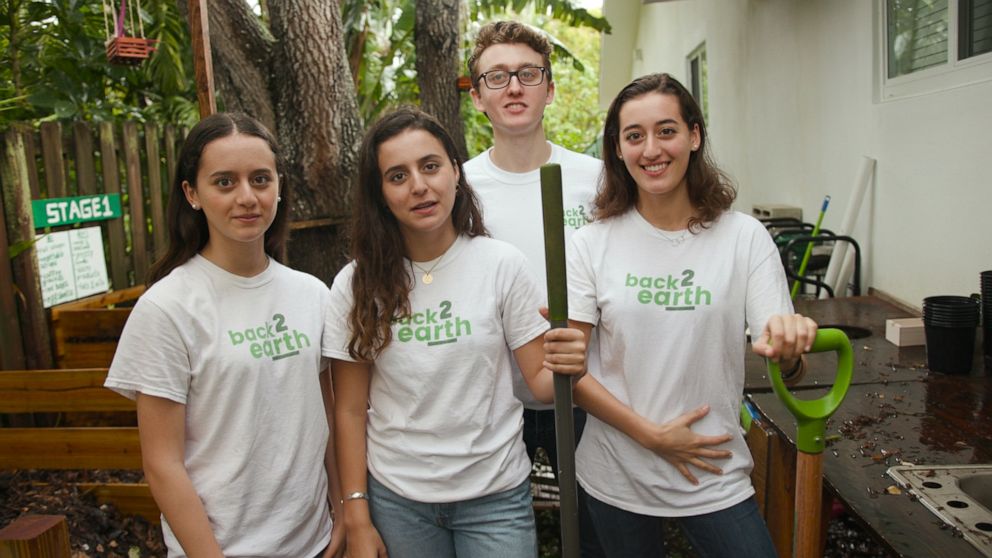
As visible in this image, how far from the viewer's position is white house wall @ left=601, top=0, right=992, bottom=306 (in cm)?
399

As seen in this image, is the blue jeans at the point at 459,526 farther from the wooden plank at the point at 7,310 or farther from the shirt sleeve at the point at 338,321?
the wooden plank at the point at 7,310

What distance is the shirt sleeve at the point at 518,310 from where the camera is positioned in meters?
2.14

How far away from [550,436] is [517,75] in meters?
1.24

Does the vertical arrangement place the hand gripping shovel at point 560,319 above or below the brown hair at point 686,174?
below

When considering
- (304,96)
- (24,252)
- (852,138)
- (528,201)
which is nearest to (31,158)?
(24,252)

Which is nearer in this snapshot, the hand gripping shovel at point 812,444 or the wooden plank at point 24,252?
the hand gripping shovel at point 812,444

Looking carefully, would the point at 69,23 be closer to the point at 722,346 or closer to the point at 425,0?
the point at 425,0

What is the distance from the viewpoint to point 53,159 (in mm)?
4582

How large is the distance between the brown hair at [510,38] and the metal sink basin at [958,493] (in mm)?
1748

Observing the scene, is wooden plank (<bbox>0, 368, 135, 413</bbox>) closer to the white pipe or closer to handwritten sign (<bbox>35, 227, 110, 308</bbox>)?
handwritten sign (<bbox>35, 227, 110, 308</bbox>)

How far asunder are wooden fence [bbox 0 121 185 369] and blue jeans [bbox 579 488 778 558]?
140 inches

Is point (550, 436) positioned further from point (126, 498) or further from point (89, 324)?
point (89, 324)

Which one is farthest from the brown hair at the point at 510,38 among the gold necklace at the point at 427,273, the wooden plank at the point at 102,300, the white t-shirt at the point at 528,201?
the wooden plank at the point at 102,300

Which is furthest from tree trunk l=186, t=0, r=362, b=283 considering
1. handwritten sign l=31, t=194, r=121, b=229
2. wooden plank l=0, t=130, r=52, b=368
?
wooden plank l=0, t=130, r=52, b=368
